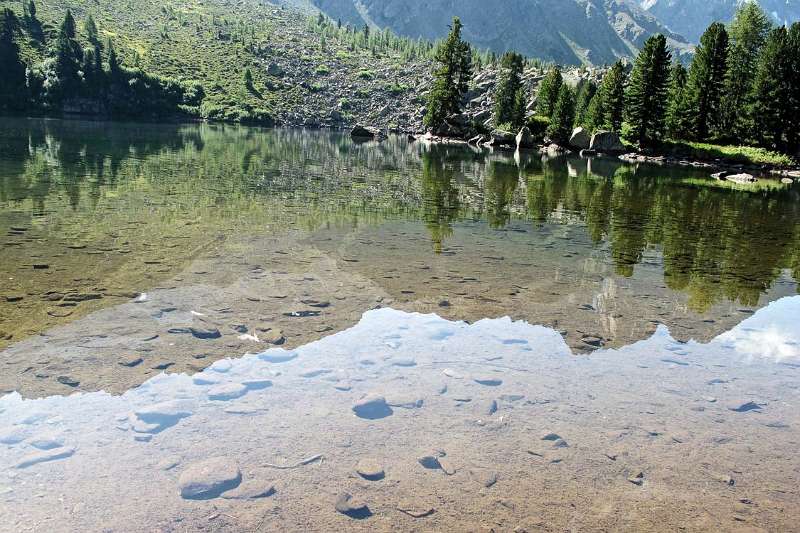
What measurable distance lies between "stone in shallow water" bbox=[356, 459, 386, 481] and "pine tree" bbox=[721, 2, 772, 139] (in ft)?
304

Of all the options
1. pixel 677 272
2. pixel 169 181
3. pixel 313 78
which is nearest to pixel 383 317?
pixel 677 272

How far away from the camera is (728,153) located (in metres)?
80.1

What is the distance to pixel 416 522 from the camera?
20.1 ft

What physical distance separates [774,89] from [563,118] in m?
30.8

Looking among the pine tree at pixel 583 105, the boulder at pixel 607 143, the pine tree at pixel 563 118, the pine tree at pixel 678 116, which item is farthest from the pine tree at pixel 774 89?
the pine tree at pixel 583 105

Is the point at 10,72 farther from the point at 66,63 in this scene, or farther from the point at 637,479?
the point at 637,479

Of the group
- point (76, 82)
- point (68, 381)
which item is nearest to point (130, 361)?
point (68, 381)

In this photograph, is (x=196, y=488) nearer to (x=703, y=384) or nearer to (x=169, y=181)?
(x=703, y=384)

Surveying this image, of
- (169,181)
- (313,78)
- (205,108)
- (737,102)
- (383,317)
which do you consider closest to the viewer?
(383,317)

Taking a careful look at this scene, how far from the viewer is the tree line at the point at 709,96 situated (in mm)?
79375

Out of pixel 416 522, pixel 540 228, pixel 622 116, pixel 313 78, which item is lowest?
pixel 416 522

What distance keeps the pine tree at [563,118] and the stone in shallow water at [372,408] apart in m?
96.8

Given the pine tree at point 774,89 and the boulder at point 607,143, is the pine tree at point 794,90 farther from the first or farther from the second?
the boulder at point 607,143

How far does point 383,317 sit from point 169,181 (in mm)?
22799
